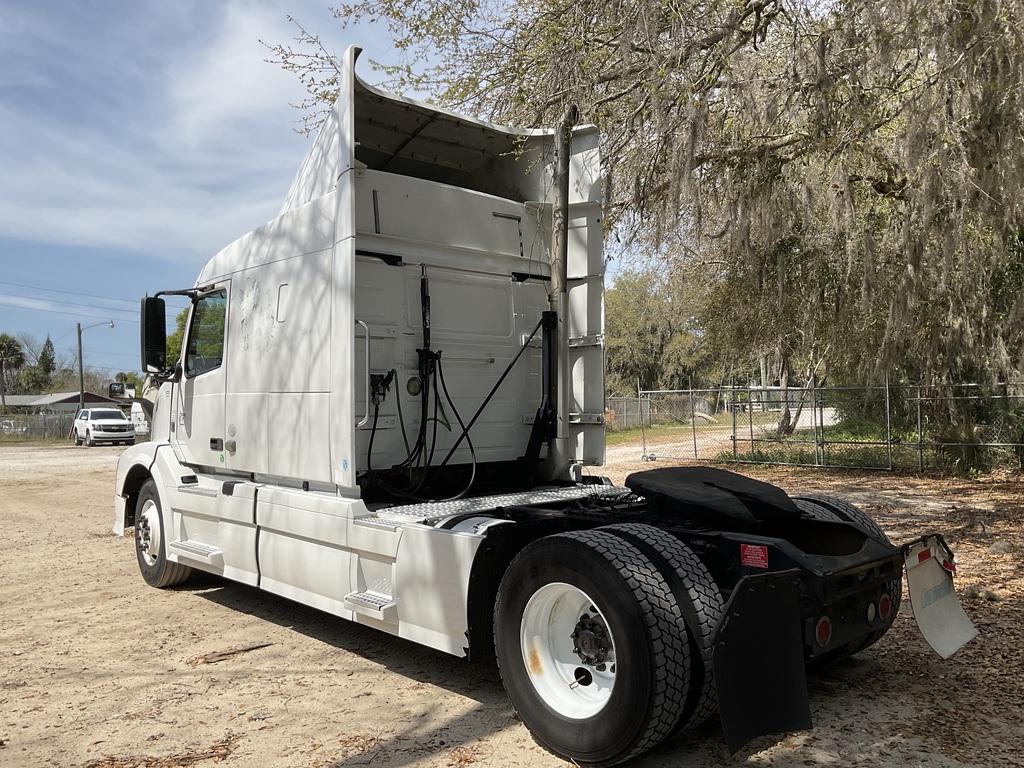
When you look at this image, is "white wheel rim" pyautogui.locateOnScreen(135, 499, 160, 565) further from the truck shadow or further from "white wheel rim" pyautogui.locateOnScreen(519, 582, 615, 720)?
"white wheel rim" pyautogui.locateOnScreen(519, 582, 615, 720)

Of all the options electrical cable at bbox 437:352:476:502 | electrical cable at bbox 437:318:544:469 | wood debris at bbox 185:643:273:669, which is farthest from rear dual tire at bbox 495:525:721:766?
wood debris at bbox 185:643:273:669

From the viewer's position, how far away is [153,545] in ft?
25.4

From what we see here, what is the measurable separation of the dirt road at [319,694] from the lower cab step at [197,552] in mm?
481

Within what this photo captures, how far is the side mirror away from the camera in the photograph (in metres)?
7.25

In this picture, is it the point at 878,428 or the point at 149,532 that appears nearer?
the point at 149,532

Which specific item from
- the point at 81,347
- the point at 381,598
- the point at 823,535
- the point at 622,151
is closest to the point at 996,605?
the point at 823,535

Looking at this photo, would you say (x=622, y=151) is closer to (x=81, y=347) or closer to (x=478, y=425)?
(x=478, y=425)

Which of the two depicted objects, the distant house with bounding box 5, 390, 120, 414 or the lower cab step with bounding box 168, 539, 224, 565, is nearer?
the lower cab step with bounding box 168, 539, 224, 565

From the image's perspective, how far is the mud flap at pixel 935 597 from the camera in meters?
4.56

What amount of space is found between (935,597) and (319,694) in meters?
3.65

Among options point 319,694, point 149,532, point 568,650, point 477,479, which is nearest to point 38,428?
point 149,532

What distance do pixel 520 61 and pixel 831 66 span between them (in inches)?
129

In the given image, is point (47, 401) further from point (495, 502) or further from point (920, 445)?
point (495, 502)

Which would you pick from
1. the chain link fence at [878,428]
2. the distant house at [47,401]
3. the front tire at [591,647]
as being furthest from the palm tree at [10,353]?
the front tire at [591,647]
